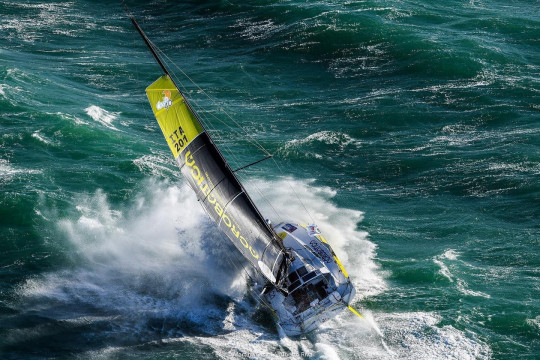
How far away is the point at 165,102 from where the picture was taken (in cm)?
2711

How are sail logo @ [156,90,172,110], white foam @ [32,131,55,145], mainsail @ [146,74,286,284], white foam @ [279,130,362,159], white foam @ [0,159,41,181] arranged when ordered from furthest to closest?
white foam @ [279,130,362,159] → white foam @ [32,131,55,145] → white foam @ [0,159,41,181] → sail logo @ [156,90,172,110] → mainsail @ [146,74,286,284]

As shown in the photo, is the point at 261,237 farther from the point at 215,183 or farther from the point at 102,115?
the point at 102,115

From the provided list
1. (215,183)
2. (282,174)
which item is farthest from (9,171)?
(282,174)

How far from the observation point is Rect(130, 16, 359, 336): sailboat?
2450 cm

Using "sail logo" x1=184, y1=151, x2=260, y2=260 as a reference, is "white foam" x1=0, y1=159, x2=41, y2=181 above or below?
above

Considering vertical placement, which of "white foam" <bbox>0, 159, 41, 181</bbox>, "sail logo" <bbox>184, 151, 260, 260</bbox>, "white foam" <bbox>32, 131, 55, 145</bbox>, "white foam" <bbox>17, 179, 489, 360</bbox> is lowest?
"white foam" <bbox>17, 179, 489, 360</bbox>

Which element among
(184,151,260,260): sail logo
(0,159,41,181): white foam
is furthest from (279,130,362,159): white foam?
(0,159,41,181): white foam

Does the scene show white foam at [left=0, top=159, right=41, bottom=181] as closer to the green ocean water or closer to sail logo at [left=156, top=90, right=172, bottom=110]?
the green ocean water

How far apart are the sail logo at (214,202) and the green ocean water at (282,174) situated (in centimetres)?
218

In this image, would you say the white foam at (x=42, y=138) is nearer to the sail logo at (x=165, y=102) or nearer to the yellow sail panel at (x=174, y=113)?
the yellow sail panel at (x=174, y=113)

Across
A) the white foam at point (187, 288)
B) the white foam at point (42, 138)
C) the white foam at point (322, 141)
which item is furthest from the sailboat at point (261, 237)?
the white foam at point (42, 138)

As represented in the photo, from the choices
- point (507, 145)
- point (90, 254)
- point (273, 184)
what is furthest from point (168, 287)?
point (507, 145)

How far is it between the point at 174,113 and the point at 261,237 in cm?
601

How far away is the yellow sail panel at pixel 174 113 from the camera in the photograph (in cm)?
2681
